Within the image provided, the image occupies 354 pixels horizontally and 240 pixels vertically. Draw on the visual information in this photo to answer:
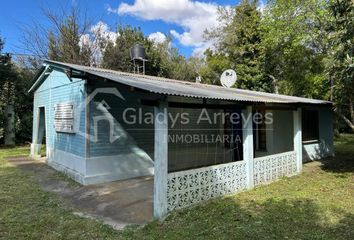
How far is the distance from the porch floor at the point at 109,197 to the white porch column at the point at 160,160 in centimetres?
36

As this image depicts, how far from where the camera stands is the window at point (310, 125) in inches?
501

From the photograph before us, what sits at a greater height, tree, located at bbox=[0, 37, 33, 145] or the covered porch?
tree, located at bbox=[0, 37, 33, 145]

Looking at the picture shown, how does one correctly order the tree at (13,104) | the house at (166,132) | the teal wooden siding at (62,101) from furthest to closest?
the tree at (13,104) < the teal wooden siding at (62,101) < the house at (166,132)

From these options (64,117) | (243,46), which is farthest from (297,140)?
(243,46)

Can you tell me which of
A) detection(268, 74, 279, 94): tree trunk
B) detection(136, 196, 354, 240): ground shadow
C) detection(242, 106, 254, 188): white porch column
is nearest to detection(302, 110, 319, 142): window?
detection(242, 106, 254, 188): white porch column

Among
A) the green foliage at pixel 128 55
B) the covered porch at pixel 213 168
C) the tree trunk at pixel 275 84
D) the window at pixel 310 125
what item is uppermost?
the green foliage at pixel 128 55

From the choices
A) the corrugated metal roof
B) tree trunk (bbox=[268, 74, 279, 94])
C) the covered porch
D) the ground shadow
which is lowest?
the ground shadow

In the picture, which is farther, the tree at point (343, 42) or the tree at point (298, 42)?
the tree at point (298, 42)

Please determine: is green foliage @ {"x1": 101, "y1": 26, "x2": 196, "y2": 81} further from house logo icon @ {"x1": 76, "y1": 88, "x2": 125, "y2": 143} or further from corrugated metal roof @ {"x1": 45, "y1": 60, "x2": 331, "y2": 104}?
house logo icon @ {"x1": 76, "y1": 88, "x2": 125, "y2": 143}

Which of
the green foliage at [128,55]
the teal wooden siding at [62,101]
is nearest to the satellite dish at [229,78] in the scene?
the teal wooden siding at [62,101]

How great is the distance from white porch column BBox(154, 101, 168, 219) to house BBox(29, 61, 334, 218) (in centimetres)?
2

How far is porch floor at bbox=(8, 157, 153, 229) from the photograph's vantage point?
19.1 feet

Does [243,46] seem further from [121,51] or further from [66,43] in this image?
[66,43]

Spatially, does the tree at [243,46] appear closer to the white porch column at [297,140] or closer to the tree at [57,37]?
the tree at [57,37]
